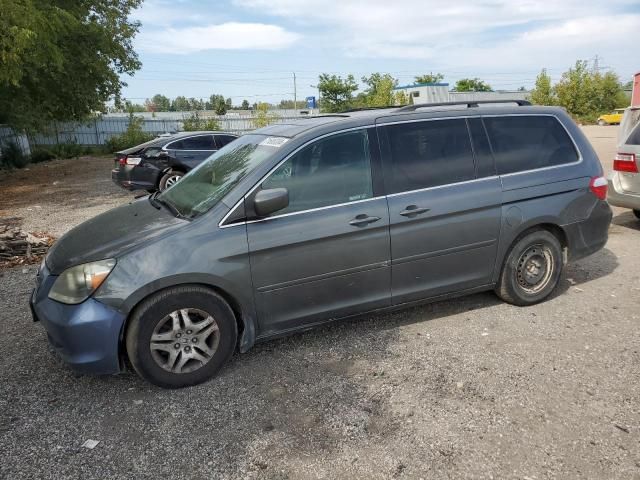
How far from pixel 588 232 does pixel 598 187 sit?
43 cm

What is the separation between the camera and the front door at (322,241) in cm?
350

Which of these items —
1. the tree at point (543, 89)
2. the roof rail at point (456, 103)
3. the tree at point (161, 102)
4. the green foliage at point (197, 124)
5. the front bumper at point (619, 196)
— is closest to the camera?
the roof rail at point (456, 103)

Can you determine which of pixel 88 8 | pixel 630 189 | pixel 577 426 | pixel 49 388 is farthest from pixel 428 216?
pixel 88 8

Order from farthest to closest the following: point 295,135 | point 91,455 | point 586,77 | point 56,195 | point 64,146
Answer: point 586,77 < point 64,146 < point 56,195 < point 295,135 < point 91,455

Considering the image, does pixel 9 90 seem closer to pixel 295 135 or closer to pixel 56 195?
pixel 56 195

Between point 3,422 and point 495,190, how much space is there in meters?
3.92

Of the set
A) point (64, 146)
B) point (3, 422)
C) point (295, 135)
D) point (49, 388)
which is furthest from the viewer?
point (64, 146)

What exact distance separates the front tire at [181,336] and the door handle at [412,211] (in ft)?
4.94

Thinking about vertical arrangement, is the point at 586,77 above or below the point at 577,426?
above

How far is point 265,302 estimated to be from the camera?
3.52m

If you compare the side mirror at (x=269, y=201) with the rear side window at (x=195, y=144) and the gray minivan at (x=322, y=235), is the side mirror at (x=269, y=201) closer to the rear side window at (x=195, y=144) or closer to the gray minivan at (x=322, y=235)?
the gray minivan at (x=322, y=235)

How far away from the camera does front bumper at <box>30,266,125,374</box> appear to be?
312 centimetres

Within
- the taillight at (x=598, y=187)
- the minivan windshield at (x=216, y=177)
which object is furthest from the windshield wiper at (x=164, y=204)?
the taillight at (x=598, y=187)

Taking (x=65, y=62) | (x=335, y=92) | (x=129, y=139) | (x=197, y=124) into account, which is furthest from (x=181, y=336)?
(x=335, y=92)
